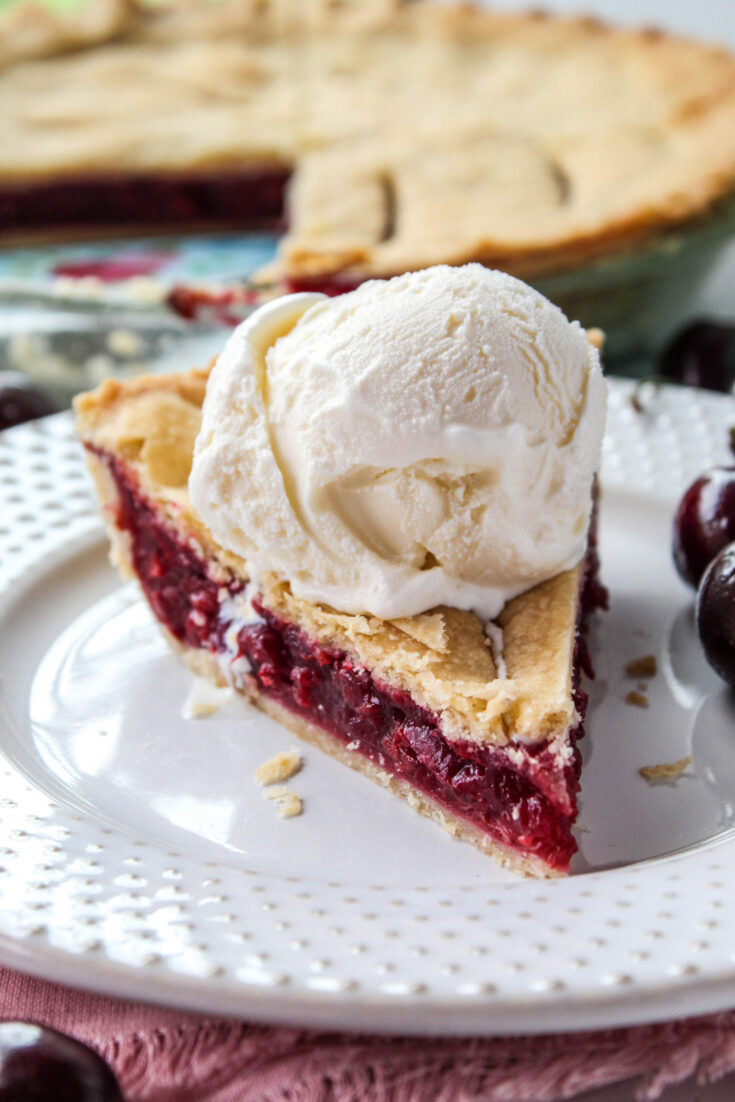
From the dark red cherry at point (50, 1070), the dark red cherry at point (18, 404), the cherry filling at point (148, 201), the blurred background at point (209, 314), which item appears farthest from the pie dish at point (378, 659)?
the cherry filling at point (148, 201)

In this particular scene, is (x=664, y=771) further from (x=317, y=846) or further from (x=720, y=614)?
(x=317, y=846)

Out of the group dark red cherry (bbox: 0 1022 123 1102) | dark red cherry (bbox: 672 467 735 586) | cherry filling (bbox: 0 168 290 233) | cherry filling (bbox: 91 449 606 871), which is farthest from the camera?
cherry filling (bbox: 0 168 290 233)

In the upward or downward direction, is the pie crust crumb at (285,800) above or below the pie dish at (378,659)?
below

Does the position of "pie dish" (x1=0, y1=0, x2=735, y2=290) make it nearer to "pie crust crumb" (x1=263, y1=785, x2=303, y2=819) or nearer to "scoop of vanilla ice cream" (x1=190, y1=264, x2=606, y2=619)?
"scoop of vanilla ice cream" (x1=190, y1=264, x2=606, y2=619)

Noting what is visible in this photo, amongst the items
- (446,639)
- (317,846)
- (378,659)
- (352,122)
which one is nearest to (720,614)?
(446,639)

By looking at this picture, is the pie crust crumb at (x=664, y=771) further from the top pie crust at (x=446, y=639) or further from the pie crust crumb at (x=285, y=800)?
the pie crust crumb at (x=285, y=800)

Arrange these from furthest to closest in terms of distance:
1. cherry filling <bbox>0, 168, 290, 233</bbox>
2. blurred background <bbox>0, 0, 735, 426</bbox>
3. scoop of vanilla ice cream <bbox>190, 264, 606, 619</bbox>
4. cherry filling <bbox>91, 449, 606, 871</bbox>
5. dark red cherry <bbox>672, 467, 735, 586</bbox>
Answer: cherry filling <bbox>0, 168, 290, 233</bbox>
blurred background <bbox>0, 0, 735, 426</bbox>
dark red cherry <bbox>672, 467, 735, 586</bbox>
scoop of vanilla ice cream <bbox>190, 264, 606, 619</bbox>
cherry filling <bbox>91, 449, 606, 871</bbox>

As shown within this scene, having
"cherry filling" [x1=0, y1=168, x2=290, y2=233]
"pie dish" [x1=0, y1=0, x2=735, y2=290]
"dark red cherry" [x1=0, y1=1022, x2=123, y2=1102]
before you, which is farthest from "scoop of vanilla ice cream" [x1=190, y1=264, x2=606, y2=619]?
"cherry filling" [x1=0, y1=168, x2=290, y2=233]
